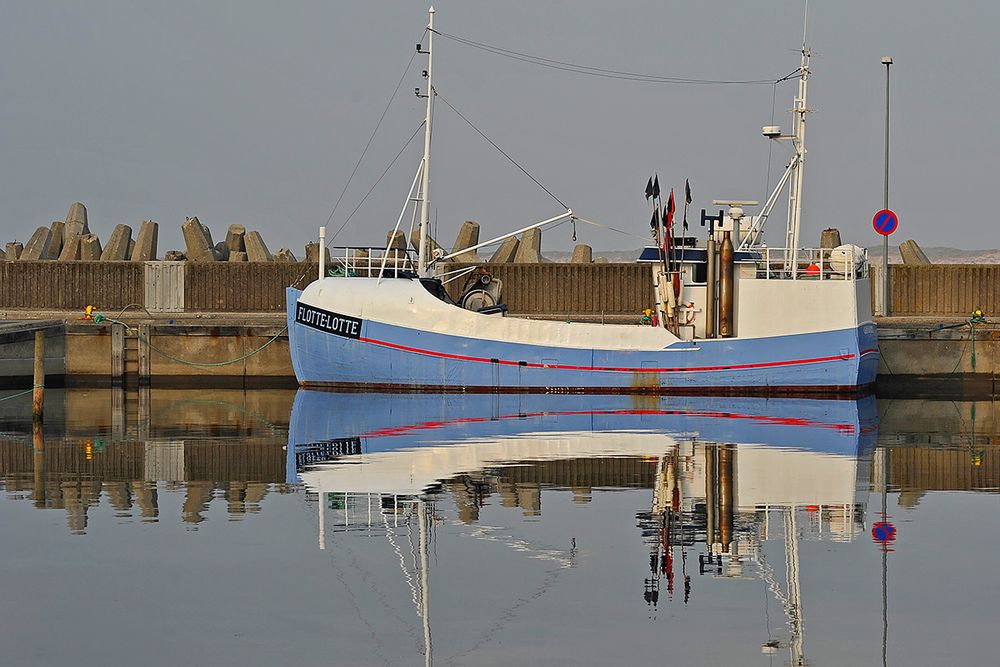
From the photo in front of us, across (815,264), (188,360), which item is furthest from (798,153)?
(188,360)

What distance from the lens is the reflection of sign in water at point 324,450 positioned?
17344mm

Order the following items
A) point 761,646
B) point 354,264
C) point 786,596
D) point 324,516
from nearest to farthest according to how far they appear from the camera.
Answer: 1. point 761,646
2. point 786,596
3. point 324,516
4. point 354,264

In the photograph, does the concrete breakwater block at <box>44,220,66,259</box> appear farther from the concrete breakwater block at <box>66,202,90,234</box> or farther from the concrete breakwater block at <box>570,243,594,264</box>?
the concrete breakwater block at <box>570,243,594,264</box>

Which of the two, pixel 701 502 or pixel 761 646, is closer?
pixel 761 646

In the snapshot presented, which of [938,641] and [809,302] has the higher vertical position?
[809,302]

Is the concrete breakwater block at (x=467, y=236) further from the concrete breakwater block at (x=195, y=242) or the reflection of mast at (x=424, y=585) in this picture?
the reflection of mast at (x=424, y=585)

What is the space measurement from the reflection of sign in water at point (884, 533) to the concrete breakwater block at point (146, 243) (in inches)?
1085

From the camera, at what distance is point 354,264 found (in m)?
28.8

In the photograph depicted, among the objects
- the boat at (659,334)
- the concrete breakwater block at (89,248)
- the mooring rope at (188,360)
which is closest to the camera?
the boat at (659,334)

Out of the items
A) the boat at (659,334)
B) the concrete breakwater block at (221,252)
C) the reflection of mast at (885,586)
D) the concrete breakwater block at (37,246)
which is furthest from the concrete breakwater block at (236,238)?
the reflection of mast at (885,586)

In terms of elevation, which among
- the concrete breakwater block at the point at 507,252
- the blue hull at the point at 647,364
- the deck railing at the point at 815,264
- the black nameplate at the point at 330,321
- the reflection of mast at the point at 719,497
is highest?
the concrete breakwater block at the point at 507,252

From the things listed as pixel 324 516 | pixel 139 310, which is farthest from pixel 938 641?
pixel 139 310

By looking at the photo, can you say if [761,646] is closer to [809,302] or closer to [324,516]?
[324,516]

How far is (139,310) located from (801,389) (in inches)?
576
